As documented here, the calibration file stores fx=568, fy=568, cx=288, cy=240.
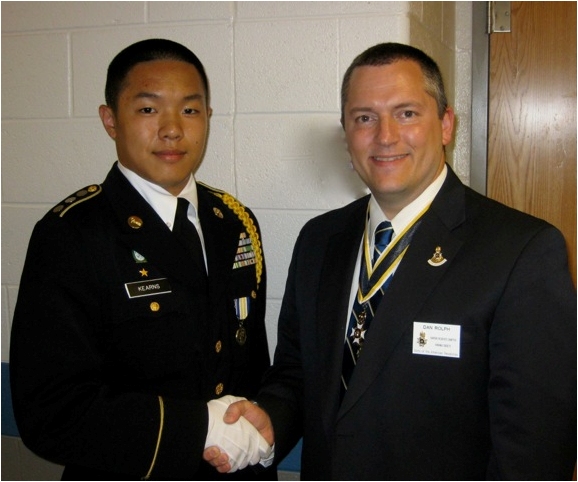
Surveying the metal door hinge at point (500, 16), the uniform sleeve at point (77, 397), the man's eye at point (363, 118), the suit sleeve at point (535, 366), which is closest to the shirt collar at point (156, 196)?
the uniform sleeve at point (77, 397)

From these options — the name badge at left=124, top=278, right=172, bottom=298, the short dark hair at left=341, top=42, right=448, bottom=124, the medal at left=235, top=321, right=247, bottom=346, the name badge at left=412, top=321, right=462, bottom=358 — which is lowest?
the medal at left=235, top=321, right=247, bottom=346

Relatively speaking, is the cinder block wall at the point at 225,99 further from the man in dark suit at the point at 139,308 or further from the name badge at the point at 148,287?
the name badge at the point at 148,287

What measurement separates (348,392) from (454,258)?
1.22 ft

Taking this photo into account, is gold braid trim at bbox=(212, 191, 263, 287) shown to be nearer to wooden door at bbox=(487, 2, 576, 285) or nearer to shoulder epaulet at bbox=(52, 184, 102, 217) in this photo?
shoulder epaulet at bbox=(52, 184, 102, 217)

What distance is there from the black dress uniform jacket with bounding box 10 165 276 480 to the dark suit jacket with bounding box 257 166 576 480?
11.5 inches

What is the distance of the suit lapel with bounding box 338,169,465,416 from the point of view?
1.21 metres

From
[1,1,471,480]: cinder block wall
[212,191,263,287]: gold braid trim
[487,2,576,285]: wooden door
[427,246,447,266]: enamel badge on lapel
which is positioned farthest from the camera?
[487,2,576,285]: wooden door

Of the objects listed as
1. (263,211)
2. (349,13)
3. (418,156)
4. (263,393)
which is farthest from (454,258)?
(349,13)

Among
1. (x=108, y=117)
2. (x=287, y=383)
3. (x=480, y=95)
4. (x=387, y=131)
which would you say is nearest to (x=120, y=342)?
(x=287, y=383)

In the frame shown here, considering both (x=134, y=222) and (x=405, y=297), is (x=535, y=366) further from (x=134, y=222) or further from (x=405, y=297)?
(x=134, y=222)

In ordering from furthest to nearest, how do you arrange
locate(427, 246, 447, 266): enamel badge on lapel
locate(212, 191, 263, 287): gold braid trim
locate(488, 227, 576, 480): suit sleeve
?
1. locate(212, 191, 263, 287): gold braid trim
2. locate(427, 246, 447, 266): enamel badge on lapel
3. locate(488, 227, 576, 480): suit sleeve

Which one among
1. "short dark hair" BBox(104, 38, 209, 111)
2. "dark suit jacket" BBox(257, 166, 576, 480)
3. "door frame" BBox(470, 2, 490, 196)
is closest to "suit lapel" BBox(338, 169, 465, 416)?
"dark suit jacket" BBox(257, 166, 576, 480)

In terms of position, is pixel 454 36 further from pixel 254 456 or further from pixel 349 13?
pixel 254 456

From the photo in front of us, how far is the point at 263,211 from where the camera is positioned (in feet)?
6.07
